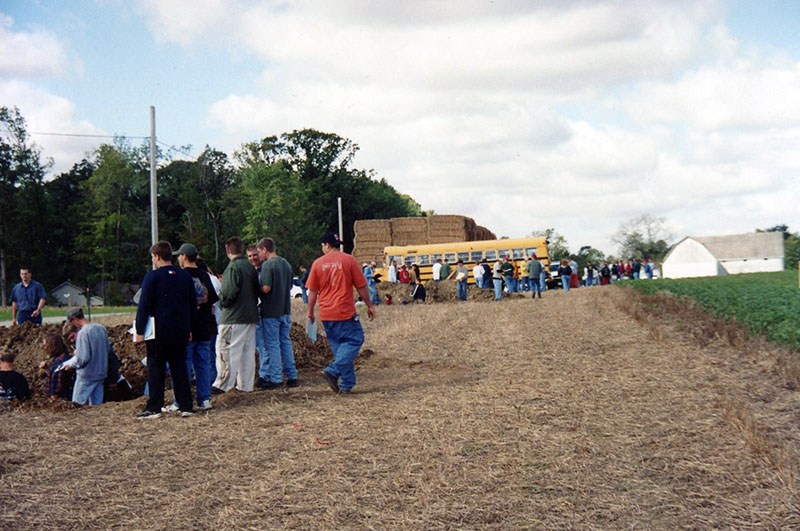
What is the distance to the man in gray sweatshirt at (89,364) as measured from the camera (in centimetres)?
951

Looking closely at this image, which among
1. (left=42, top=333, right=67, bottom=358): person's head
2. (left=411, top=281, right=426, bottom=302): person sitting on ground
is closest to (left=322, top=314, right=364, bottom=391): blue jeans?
(left=42, top=333, right=67, bottom=358): person's head

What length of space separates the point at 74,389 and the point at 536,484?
6.67 metres

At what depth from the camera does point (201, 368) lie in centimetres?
857

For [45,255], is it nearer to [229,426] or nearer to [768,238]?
[229,426]

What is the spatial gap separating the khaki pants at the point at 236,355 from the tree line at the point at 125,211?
51.0 meters

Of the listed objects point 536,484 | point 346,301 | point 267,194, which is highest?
point 267,194

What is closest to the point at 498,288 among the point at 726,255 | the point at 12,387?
the point at 12,387

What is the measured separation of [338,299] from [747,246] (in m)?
103

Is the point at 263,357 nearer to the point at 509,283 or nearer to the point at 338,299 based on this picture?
the point at 338,299

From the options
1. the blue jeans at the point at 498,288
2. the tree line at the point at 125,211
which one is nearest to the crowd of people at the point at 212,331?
the blue jeans at the point at 498,288

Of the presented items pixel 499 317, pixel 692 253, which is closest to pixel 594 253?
pixel 692 253

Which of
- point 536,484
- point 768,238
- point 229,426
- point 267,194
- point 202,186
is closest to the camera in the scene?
point 536,484

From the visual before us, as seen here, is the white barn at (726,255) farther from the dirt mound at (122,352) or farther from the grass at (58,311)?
the dirt mound at (122,352)

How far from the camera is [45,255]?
64688 millimetres
